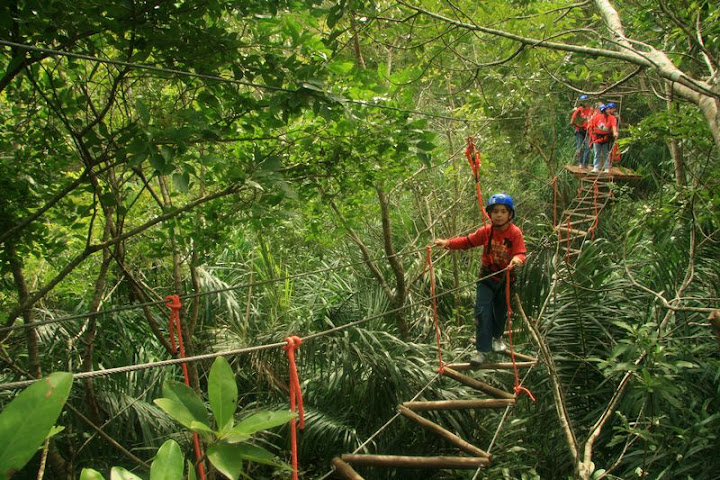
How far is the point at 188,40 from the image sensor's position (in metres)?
1.98

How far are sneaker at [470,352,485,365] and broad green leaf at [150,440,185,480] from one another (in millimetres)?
3297

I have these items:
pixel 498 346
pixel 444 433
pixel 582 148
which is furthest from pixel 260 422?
pixel 582 148

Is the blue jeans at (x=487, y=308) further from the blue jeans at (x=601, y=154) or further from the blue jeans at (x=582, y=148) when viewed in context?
the blue jeans at (x=582, y=148)

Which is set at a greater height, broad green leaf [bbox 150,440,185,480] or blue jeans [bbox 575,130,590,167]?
broad green leaf [bbox 150,440,185,480]

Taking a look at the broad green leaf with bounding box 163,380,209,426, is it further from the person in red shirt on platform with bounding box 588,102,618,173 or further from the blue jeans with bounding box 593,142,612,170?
Answer: the blue jeans with bounding box 593,142,612,170

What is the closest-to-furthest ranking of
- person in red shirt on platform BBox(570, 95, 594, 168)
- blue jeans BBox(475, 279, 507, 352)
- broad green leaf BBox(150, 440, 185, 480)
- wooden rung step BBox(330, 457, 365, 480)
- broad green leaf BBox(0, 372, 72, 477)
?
broad green leaf BBox(0, 372, 72, 477) < broad green leaf BBox(150, 440, 185, 480) < wooden rung step BBox(330, 457, 365, 480) < blue jeans BBox(475, 279, 507, 352) < person in red shirt on platform BBox(570, 95, 594, 168)

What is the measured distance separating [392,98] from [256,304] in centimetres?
348

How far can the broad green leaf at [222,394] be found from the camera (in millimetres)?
677

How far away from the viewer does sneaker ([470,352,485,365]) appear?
146 inches

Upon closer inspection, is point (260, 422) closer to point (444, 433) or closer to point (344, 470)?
point (344, 470)

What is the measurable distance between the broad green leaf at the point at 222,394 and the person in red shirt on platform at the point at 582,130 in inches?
313

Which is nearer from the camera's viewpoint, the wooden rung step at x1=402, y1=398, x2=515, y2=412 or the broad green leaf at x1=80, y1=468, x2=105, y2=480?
the broad green leaf at x1=80, y1=468, x2=105, y2=480

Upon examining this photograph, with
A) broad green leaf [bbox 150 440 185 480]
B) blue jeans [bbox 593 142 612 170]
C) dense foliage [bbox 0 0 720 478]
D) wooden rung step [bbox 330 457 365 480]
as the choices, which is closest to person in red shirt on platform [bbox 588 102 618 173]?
blue jeans [bbox 593 142 612 170]

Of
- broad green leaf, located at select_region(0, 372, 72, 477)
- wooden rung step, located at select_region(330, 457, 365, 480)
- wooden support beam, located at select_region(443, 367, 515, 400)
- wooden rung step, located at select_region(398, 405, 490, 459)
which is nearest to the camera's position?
broad green leaf, located at select_region(0, 372, 72, 477)
